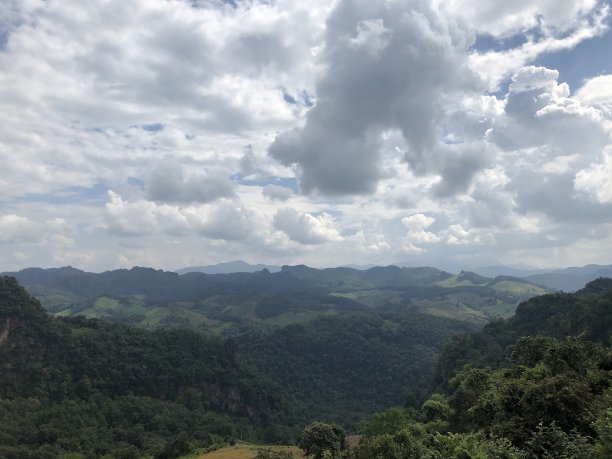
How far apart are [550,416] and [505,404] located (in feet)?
17.0

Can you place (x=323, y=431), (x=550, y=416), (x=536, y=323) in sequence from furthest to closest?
(x=536, y=323) < (x=323, y=431) < (x=550, y=416)

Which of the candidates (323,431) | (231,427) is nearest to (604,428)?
(323,431)

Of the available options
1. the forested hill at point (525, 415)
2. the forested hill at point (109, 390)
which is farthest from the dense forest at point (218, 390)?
the forested hill at point (109, 390)

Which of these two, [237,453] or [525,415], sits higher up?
[525,415]

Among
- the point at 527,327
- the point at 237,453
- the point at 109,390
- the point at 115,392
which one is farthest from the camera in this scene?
the point at 527,327

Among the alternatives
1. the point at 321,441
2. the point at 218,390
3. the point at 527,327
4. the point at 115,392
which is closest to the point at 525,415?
the point at 321,441

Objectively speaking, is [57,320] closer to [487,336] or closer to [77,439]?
[77,439]

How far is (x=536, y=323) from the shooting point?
169 metres

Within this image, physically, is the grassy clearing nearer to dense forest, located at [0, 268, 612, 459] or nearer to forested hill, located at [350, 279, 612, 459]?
dense forest, located at [0, 268, 612, 459]

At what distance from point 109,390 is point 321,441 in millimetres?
109340

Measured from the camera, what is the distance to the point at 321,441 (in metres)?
74.6

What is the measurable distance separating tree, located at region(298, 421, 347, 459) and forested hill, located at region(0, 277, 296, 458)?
4865 centimetres

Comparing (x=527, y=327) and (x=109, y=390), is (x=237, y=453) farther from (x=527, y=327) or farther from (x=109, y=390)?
(x=527, y=327)

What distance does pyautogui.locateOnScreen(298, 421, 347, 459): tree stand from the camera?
7394cm
